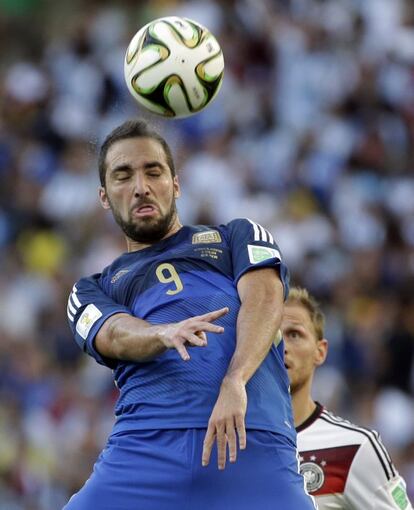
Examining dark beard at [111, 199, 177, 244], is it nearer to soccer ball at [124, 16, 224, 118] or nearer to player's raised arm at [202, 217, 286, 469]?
player's raised arm at [202, 217, 286, 469]

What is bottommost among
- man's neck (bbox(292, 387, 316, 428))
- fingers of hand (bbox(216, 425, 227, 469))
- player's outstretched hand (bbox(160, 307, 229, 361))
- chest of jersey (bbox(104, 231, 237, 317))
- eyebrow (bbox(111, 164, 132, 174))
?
fingers of hand (bbox(216, 425, 227, 469))

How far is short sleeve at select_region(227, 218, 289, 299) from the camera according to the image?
16.8ft

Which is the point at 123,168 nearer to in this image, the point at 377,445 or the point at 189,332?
Answer: the point at 189,332

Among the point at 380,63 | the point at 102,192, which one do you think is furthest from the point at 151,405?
the point at 380,63

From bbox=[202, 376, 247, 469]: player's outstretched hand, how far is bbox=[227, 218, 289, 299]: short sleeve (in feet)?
2.19

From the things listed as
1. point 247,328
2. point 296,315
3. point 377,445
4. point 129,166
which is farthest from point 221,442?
point 296,315

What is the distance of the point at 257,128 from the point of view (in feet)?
49.8

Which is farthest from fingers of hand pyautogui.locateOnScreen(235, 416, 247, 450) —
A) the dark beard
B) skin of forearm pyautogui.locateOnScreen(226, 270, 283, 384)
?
the dark beard

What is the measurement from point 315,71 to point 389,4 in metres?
1.20

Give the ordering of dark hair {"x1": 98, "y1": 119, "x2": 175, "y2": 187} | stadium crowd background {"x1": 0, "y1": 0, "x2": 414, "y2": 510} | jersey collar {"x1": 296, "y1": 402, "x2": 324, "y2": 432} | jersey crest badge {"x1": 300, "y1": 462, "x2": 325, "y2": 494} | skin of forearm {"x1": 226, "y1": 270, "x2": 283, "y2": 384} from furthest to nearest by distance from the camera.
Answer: stadium crowd background {"x1": 0, "y1": 0, "x2": 414, "y2": 510}, jersey collar {"x1": 296, "y1": 402, "x2": 324, "y2": 432}, jersey crest badge {"x1": 300, "y1": 462, "x2": 325, "y2": 494}, dark hair {"x1": 98, "y1": 119, "x2": 175, "y2": 187}, skin of forearm {"x1": 226, "y1": 270, "x2": 283, "y2": 384}

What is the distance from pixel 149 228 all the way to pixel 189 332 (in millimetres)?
955

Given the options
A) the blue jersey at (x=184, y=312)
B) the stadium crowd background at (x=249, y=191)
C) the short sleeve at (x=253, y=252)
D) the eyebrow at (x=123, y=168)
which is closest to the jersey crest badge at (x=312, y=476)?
the blue jersey at (x=184, y=312)

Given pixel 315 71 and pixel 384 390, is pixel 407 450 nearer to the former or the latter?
pixel 384 390

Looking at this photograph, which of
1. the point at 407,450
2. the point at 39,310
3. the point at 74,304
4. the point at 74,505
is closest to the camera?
the point at 74,505
